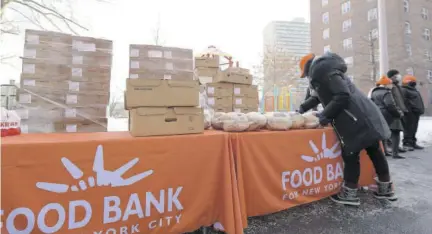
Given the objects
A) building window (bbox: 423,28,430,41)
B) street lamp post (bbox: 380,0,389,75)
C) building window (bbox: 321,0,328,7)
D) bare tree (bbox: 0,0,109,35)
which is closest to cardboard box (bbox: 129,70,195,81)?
street lamp post (bbox: 380,0,389,75)

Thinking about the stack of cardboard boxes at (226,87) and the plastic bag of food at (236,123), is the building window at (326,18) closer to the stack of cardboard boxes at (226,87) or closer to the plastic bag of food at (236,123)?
the stack of cardboard boxes at (226,87)

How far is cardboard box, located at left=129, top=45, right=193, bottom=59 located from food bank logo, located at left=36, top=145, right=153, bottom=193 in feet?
4.64

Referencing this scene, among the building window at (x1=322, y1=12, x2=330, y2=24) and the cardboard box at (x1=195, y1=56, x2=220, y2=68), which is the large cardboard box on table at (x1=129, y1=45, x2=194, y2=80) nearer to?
the cardboard box at (x1=195, y1=56, x2=220, y2=68)

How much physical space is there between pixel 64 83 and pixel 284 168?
7.23 ft

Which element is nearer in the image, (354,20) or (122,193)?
(122,193)

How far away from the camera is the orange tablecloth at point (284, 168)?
6.62 ft

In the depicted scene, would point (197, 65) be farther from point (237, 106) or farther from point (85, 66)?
point (85, 66)

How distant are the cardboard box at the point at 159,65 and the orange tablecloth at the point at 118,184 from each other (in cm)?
116

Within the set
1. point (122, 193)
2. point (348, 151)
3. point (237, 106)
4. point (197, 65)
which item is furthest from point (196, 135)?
point (197, 65)

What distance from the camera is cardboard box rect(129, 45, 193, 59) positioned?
2686 millimetres

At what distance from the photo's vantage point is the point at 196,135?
1.87 m

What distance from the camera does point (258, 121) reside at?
2.25 meters

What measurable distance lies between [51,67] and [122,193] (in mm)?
1551

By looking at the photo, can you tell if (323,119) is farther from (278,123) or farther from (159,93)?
(159,93)
